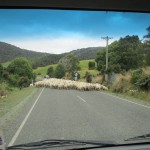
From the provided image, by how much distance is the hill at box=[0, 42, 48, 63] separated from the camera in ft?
19.0

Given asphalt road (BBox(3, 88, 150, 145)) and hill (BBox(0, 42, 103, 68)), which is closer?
hill (BBox(0, 42, 103, 68))

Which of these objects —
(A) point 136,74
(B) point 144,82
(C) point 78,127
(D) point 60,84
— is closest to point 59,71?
(C) point 78,127

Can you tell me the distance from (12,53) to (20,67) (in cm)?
44

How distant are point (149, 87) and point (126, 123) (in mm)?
15354

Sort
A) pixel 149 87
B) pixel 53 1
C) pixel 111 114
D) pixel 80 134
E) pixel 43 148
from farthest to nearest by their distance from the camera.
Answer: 1. pixel 149 87
2. pixel 111 114
3. pixel 80 134
4. pixel 53 1
5. pixel 43 148

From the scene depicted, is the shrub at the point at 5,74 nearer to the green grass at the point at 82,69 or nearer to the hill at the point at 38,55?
the hill at the point at 38,55

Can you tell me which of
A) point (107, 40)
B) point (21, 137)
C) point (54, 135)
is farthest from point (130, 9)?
point (21, 137)

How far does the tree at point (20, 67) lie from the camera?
6.29m

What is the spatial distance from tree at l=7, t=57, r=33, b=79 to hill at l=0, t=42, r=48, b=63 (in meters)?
0.13

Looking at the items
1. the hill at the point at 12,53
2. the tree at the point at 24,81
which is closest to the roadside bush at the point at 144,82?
the tree at the point at 24,81

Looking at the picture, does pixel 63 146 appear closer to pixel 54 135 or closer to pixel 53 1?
pixel 54 135

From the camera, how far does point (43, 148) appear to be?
5137 mm

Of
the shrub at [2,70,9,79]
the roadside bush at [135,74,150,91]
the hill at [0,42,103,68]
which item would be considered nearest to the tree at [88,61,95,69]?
the hill at [0,42,103,68]

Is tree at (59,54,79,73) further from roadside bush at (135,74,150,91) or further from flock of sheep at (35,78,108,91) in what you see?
roadside bush at (135,74,150,91)
